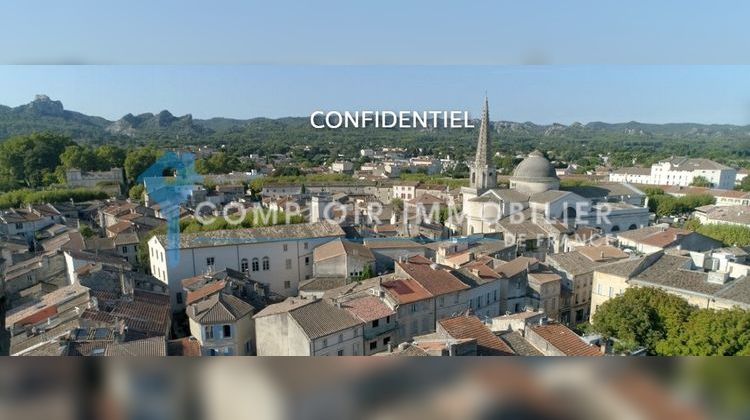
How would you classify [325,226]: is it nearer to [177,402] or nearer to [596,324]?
[596,324]

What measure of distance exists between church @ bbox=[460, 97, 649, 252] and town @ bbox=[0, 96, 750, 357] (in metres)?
0.04

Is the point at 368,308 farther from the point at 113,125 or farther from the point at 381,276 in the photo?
the point at 113,125

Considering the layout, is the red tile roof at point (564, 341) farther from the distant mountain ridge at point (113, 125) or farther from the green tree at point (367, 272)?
the distant mountain ridge at point (113, 125)

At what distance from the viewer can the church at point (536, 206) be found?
8.57 meters

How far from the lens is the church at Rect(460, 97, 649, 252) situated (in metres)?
8.57

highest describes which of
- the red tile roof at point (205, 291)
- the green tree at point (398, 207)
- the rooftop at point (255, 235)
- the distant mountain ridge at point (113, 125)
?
the distant mountain ridge at point (113, 125)

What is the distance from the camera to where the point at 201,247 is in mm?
6367

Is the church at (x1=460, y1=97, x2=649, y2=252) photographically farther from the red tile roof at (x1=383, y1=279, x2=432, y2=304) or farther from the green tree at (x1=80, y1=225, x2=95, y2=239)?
the green tree at (x1=80, y1=225, x2=95, y2=239)

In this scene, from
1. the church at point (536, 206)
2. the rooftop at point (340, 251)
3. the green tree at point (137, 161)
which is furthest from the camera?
the green tree at point (137, 161)

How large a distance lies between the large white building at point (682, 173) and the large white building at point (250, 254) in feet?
59.0

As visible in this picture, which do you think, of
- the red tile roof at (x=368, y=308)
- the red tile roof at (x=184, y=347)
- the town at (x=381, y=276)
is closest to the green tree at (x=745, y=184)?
the town at (x=381, y=276)

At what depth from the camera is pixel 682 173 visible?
19.5m

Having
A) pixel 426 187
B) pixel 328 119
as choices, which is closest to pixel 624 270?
pixel 328 119

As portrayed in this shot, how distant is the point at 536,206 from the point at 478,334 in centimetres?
745
